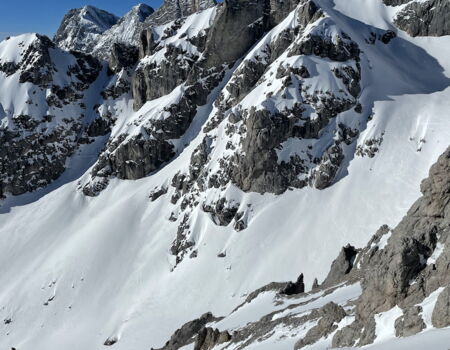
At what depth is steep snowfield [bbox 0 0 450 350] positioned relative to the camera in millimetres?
71938

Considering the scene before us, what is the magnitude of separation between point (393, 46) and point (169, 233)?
193 feet

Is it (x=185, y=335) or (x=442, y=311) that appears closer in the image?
(x=442, y=311)

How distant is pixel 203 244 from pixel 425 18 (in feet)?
218

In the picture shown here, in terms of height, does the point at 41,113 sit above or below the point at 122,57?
below

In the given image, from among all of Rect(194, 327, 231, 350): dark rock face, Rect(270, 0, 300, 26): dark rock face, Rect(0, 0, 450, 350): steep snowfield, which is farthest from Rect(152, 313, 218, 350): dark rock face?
Rect(270, 0, 300, 26): dark rock face

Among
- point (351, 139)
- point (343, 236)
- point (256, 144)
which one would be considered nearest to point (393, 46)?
point (351, 139)

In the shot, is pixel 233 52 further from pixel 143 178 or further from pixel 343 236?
pixel 343 236

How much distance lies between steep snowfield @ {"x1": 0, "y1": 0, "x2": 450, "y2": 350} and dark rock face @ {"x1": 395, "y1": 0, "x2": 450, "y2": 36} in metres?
4.08

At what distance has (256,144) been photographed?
82.9 meters

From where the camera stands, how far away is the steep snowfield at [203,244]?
71938mm

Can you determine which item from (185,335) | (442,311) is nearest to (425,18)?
(185,335)

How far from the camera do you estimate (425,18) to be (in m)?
102

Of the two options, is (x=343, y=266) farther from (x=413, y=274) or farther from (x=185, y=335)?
(x=413, y=274)

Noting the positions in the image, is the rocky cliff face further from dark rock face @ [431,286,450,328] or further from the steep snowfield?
the steep snowfield
